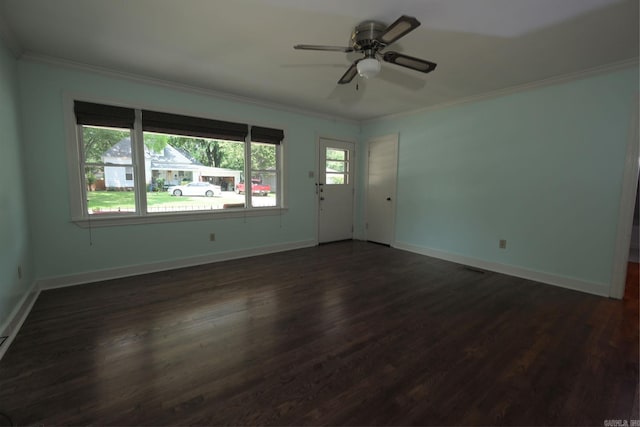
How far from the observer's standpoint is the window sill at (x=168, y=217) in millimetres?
3312

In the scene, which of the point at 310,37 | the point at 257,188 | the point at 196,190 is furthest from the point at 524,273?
the point at 196,190

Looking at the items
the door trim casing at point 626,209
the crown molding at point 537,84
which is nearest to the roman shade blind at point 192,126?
the crown molding at point 537,84

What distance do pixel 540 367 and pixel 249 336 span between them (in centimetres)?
211

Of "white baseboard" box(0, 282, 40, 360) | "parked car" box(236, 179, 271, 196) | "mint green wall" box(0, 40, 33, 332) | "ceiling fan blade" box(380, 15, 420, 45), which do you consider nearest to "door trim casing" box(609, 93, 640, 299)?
"ceiling fan blade" box(380, 15, 420, 45)

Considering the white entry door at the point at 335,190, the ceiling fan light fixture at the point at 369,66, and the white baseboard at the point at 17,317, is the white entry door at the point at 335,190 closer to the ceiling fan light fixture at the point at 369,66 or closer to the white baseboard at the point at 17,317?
the ceiling fan light fixture at the point at 369,66

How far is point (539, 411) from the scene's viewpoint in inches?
60.8

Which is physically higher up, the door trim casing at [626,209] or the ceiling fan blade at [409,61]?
the ceiling fan blade at [409,61]

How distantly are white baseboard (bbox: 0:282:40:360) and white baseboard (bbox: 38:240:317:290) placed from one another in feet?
0.73

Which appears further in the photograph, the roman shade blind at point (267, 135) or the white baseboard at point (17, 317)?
the roman shade blind at point (267, 135)

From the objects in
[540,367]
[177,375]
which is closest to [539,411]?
[540,367]

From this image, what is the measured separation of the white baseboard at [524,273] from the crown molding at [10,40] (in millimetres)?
5515

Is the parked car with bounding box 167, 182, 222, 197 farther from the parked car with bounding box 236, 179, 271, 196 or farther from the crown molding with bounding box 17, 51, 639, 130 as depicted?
the crown molding with bounding box 17, 51, 639, 130

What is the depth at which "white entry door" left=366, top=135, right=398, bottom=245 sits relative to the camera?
5.28 meters

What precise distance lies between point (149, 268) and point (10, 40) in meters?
2.64
